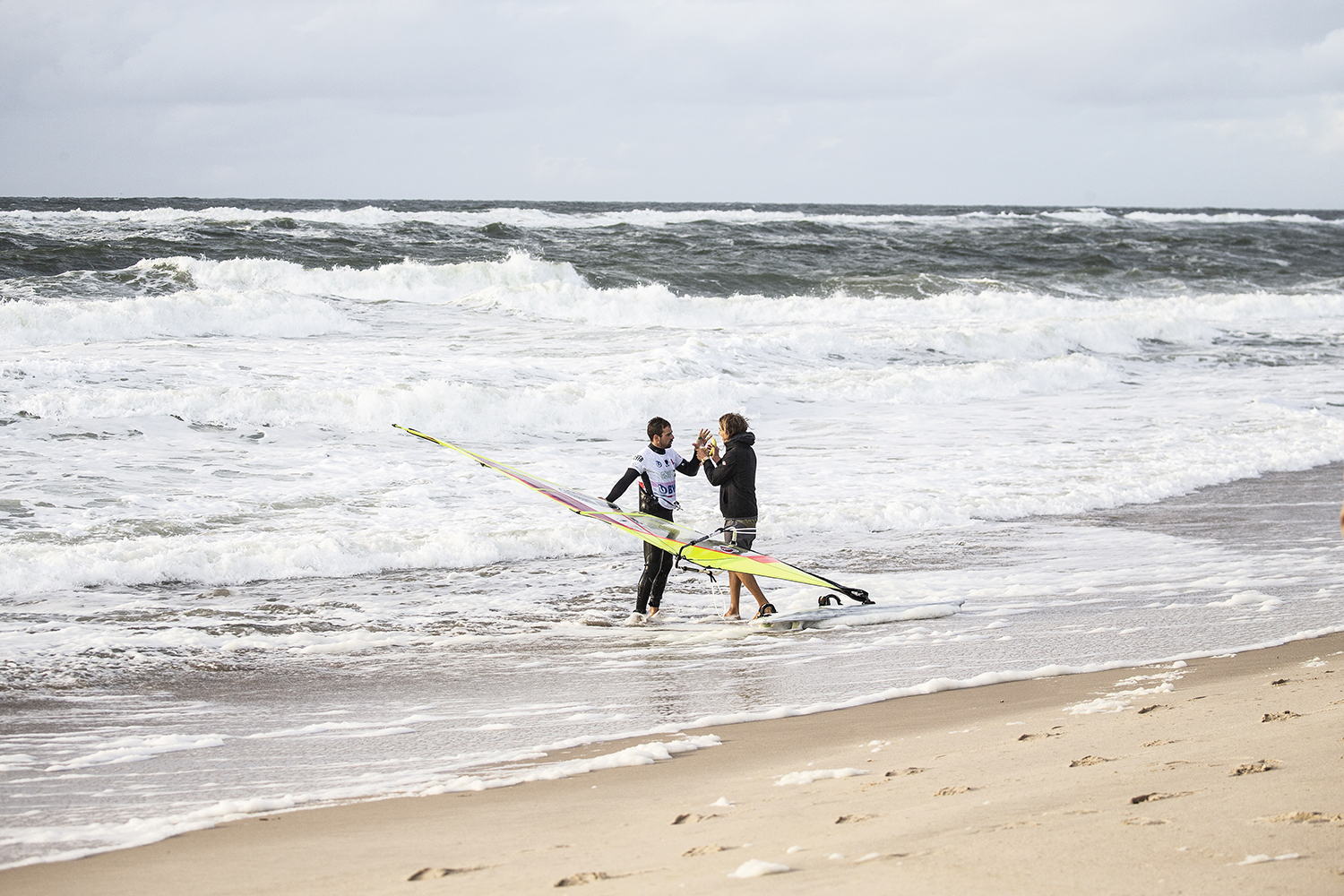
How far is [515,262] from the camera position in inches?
1076

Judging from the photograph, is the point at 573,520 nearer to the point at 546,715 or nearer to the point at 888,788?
the point at 546,715

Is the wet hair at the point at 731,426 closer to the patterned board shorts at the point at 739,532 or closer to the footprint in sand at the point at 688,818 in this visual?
the patterned board shorts at the point at 739,532

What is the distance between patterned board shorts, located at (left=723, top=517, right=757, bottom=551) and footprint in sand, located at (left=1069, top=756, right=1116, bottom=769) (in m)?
3.76

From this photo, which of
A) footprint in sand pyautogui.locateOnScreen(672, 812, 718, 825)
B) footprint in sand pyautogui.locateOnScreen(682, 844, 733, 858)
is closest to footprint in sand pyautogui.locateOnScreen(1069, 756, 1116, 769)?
footprint in sand pyautogui.locateOnScreen(672, 812, 718, 825)

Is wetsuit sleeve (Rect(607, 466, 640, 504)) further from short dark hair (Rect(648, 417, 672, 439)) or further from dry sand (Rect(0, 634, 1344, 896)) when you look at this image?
dry sand (Rect(0, 634, 1344, 896))

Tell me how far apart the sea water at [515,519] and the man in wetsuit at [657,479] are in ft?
1.40

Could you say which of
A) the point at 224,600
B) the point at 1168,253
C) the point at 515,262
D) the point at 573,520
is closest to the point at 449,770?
the point at 224,600

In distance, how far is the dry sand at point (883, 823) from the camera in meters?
2.86

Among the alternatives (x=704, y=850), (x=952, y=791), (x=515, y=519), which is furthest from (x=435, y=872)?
(x=515, y=519)

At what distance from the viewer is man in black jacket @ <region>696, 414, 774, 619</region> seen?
24.8 feet

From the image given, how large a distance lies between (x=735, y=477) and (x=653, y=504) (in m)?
0.62

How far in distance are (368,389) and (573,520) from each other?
→ 5.27 meters

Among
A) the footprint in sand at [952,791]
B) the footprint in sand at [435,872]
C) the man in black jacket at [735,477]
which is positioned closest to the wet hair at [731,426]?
the man in black jacket at [735,477]

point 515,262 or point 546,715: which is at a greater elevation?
point 515,262
